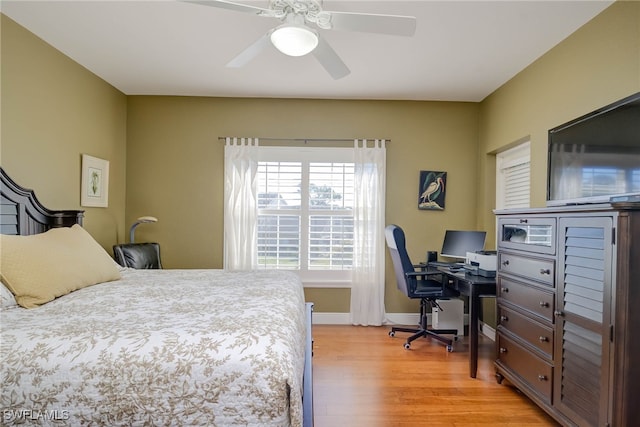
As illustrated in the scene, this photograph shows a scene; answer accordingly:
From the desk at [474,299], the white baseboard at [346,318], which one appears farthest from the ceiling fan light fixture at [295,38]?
the white baseboard at [346,318]

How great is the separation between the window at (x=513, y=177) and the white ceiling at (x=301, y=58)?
720 mm

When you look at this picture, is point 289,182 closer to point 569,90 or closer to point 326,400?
point 326,400

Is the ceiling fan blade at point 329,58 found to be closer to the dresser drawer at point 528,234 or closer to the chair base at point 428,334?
the dresser drawer at point 528,234

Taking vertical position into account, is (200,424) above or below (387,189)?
below

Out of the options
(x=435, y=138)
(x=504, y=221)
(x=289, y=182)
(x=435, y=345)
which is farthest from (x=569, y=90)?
(x=289, y=182)

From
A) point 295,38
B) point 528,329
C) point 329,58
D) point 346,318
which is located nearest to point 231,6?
point 295,38

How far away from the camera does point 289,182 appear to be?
153 inches

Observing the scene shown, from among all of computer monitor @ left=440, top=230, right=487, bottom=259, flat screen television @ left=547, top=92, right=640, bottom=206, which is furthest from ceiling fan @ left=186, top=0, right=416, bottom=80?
computer monitor @ left=440, top=230, right=487, bottom=259

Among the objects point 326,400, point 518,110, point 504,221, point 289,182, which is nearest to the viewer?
point 326,400

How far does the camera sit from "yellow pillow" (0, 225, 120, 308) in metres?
1.64

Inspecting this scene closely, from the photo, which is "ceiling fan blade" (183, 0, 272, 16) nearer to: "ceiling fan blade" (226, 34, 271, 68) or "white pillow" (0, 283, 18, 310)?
"ceiling fan blade" (226, 34, 271, 68)

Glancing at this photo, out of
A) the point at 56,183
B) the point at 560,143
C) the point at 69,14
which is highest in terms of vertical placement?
the point at 69,14

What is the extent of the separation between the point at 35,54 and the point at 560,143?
3906mm

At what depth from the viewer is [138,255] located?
321 cm
